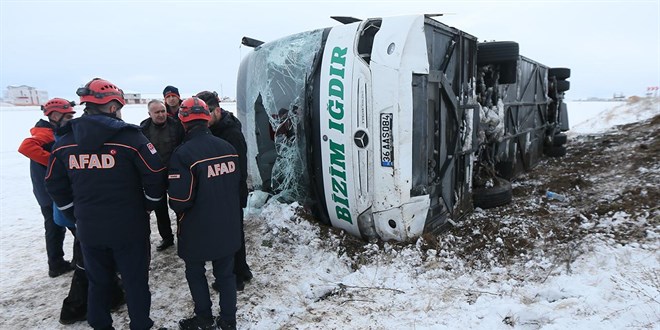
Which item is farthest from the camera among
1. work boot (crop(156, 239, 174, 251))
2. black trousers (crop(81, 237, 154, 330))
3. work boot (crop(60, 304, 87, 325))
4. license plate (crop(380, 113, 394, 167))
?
work boot (crop(156, 239, 174, 251))

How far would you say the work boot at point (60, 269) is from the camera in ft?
12.3

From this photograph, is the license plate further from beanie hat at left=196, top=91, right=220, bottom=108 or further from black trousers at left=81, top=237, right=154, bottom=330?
black trousers at left=81, top=237, right=154, bottom=330

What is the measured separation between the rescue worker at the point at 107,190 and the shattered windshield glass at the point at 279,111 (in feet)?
6.13

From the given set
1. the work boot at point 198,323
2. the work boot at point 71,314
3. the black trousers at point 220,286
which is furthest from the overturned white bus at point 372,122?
the work boot at point 71,314

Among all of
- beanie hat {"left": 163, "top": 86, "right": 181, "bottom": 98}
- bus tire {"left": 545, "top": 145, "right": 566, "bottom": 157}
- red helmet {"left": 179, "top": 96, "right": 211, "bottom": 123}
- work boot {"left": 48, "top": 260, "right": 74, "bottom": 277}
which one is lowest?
work boot {"left": 48, "top": 260, "right": 74, "bottom": 277}

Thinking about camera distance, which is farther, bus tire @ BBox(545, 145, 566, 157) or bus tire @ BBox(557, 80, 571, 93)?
bus tire @ BBox(557, 80, 571, 93)

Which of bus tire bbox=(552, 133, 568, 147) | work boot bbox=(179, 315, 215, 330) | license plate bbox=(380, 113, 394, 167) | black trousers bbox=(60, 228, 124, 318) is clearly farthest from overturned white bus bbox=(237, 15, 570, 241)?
bus tire bbox=(552, 133, 568, 147)

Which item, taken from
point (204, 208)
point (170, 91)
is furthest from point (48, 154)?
point (204, 208)

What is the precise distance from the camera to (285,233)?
165 inches

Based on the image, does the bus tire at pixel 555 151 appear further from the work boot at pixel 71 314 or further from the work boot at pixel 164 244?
the work boot at pixel 71 314

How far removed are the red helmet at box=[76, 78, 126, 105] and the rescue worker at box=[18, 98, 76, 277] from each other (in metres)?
1.10

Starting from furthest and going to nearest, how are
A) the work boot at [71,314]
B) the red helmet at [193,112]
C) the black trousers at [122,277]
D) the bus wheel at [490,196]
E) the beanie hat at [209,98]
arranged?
the bus wheel at [490,196] → the beanie hat at [209,98] → the work boot at [71,314] → the red helmet at [193,112] → the black trousers at [122,277]

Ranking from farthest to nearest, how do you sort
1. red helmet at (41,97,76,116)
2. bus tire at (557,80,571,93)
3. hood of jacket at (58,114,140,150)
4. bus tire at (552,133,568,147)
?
bus tire at (557,80,571,93)
bus tire at (552,133,568,147)
red helmet at (41,97,76,116)
hood of jacket at (58,114,140,150)

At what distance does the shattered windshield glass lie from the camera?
427cm
